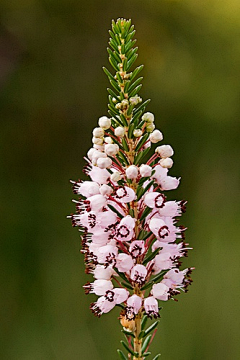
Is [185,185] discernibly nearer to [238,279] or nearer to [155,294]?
[238,279]

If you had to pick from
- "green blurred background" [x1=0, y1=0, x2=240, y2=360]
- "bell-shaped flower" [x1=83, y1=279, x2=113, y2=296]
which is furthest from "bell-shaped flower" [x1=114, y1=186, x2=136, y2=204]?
"green blurred background" [x1=0, y1=0, x2=240, y2=360]

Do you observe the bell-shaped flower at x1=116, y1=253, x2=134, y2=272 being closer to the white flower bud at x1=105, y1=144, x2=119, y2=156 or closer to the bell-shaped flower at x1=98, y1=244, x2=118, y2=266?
the bell-shaped flower at x1=98, y1=244, x2=118, y2=266

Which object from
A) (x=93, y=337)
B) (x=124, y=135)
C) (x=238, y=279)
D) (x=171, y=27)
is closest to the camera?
(x=124, y=135)

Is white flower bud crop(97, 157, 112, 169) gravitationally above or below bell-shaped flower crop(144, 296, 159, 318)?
above

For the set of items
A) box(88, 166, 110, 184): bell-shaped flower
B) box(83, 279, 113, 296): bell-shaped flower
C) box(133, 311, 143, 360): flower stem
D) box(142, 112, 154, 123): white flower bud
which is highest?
box(142, 112, 154, 123): white flower bud

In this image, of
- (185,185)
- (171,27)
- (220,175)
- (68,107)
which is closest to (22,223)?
(68,107)

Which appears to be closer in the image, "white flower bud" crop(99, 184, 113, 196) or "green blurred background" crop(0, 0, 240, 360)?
"white flower bud" crop(99, 184, 113, 196)
